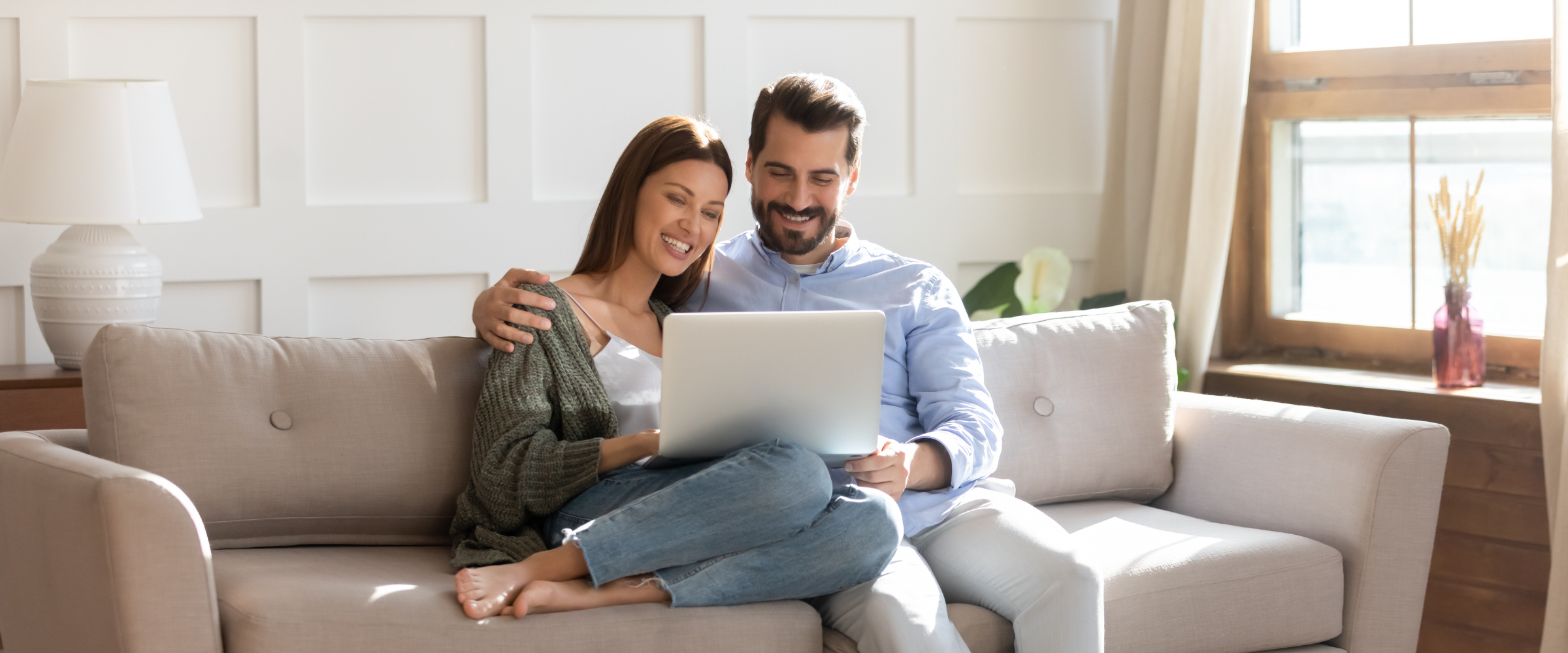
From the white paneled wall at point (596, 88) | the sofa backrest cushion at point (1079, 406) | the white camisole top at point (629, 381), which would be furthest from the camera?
the white paneled wall at point (596, 88)

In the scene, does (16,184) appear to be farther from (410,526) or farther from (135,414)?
(410,526)

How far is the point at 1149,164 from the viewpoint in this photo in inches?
135

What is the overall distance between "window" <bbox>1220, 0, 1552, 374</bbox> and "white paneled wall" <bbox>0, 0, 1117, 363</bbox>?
65 cm

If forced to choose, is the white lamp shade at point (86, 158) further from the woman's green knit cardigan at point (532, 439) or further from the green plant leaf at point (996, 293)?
the green plant leaf at point (996, 293)

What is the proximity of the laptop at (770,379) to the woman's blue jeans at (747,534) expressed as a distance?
0.04 m

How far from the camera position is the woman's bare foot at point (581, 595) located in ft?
5.48

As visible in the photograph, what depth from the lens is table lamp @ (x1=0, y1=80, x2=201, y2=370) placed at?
2.47 metres

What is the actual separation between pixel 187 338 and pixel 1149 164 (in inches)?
93.1

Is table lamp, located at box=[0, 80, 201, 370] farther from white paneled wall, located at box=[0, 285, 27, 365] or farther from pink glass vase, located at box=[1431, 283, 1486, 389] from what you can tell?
pink glass vase, located at box=[1431, 283, 1486, 389]

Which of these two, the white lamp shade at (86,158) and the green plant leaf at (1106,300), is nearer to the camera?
the white lamp shade at (86,158)

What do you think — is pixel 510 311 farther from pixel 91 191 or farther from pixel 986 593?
pixel 91 191

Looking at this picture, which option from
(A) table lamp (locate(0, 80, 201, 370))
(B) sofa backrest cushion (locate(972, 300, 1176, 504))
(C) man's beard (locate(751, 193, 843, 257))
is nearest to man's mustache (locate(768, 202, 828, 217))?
(C) man's beard (locate(751, 193, 843, 257))

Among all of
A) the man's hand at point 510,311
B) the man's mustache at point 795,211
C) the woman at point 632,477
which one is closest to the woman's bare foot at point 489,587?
the woman at point 632,477

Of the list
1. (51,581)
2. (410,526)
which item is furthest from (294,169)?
(51,581)
